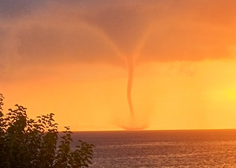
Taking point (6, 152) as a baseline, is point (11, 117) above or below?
above

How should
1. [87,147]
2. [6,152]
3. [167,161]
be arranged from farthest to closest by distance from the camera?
[167,161], [87,147], [6,152]

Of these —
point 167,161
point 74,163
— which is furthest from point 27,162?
point 167,161

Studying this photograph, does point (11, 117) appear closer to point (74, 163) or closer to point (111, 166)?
point (74, 163)

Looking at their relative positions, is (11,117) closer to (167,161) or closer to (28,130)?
(28,130)

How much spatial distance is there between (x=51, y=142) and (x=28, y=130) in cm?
241

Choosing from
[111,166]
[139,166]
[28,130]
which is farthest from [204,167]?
[28,130]

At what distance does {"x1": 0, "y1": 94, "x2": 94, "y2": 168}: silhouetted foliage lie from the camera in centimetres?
2028

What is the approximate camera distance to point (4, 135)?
22000mm

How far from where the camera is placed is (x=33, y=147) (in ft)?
70.5

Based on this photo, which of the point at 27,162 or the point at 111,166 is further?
the point at 111,166

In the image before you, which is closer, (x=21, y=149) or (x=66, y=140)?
(x=21, y=149)

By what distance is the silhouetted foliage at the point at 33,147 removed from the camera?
20281mm

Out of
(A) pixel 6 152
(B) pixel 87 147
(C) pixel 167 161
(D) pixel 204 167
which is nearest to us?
(A) pixel 6 152

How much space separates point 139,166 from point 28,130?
92.9 meters
